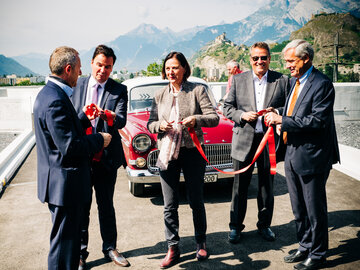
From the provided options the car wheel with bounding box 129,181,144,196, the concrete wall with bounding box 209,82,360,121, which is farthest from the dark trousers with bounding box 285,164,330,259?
the concrete wall with bounding box 209,82,360,121

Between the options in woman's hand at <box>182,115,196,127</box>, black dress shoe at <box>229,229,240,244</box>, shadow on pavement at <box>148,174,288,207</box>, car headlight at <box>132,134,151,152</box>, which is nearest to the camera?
woman's hand at <box>182,115,196,127</box>

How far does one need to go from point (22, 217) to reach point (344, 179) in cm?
527

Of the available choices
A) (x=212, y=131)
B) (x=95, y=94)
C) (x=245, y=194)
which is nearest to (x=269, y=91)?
(x=245, y=194)

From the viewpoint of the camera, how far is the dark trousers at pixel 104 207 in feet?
10.3

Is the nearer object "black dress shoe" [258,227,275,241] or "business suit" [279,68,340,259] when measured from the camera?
"business suit" [279,68,340,259]

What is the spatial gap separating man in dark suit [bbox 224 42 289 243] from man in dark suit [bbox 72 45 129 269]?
1.26 metres

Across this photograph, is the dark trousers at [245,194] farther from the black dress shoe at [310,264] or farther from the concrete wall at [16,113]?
the concrete wall at [16,113]

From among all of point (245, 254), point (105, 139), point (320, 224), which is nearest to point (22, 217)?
point (105, 139)

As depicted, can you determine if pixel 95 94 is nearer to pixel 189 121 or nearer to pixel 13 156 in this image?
pixel 189 121

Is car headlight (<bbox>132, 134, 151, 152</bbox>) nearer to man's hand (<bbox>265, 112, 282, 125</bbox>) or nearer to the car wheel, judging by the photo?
the car wheel

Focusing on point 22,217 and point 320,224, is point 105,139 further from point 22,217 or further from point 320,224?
point 22,217

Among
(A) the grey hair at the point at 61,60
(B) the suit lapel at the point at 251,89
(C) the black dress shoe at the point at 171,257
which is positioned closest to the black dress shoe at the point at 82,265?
(C) the black dress shoe at the point at 171,257

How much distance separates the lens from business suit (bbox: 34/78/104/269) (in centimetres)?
214

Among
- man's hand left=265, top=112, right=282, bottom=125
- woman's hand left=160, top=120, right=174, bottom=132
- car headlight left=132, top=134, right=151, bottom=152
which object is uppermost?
man's hand left=265, top=112, right=282, bottom=125
